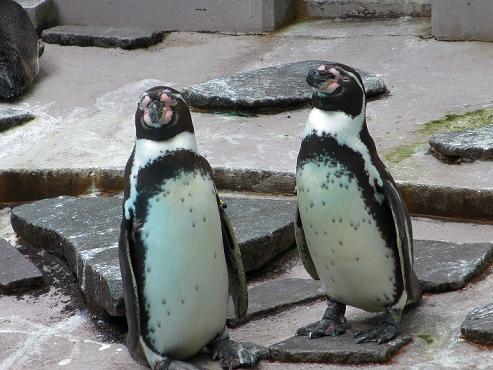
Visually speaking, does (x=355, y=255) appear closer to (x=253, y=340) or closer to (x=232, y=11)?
(x=253, y=340)

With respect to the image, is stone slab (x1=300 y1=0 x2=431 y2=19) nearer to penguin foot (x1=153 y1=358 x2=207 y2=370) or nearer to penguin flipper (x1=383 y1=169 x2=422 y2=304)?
penguin flipper (x1=383 y1=169 x2=422 y2=304)

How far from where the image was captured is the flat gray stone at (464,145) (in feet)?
17.3

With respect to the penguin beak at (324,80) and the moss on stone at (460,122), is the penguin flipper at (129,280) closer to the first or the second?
the penguin beak at (324,80)

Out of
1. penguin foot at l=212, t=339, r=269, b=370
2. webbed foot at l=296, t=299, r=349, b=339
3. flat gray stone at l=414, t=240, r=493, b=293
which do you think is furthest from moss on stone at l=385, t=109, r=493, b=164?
penguin foot at l=212, t=339, r=269, b=370

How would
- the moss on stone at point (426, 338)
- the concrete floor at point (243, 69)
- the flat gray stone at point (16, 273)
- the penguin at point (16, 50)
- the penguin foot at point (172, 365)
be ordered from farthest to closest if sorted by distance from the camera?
1. the penguin at point (16, 50)
2. the concrete floor at point (243, 69)
3. the flat gray stone at point (16, 273)
4. the moss on stone at point (426, 338)
5. the penguin foot at point (172, 365)

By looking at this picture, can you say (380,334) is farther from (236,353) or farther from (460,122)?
(460,122)

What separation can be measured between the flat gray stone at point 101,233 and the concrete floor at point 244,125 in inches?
5.0

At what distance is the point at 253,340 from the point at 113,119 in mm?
2682

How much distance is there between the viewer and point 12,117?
6.34m

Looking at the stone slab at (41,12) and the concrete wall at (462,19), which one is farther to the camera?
the stone slab at (41,12)

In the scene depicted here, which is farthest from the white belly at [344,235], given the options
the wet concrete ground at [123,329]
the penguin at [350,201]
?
the wet concrete ground at [123,329]

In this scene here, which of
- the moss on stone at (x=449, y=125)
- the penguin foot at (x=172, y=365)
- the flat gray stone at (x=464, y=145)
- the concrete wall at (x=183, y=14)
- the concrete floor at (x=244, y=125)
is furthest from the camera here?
the concrete wall at (x=183, y=14)

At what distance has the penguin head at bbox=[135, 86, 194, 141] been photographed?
353 cm

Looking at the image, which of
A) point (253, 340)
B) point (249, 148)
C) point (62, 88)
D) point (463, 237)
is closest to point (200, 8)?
point (62, 88)
